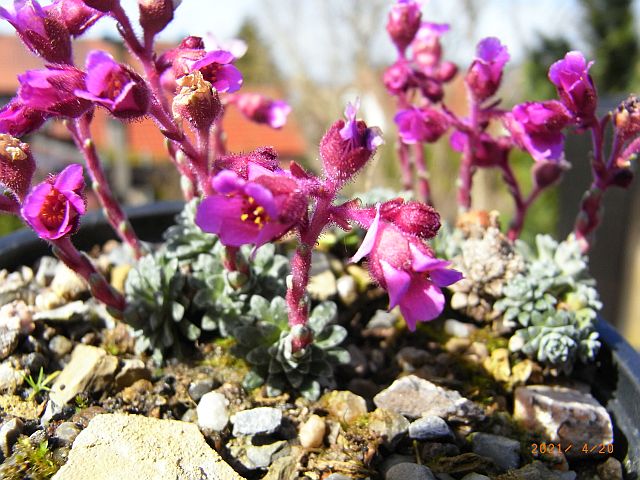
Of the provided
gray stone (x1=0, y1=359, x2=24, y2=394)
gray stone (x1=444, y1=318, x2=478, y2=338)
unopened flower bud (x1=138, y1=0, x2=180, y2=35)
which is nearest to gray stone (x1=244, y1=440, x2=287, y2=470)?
gray stone (x1=0, y1=359, x2=24, y2=394)

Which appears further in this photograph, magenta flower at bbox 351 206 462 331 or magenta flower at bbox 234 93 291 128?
magenta flower at bbox 234 93 291 128

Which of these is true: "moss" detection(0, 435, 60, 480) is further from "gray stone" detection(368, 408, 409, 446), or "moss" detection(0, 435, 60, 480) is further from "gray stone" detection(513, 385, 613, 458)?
"gray stone" detection(513, 385, 613, 458)

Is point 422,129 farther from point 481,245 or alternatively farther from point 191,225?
point 191,225

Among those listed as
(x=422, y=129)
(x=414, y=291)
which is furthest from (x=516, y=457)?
(x=422, y=129)

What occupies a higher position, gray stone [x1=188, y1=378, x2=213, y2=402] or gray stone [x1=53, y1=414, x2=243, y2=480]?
gray stone [x1=53, y1=414, x2=243, y2=480]

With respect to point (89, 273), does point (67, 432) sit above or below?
below

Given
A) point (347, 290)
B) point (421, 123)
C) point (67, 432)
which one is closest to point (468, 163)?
point (421, 123)

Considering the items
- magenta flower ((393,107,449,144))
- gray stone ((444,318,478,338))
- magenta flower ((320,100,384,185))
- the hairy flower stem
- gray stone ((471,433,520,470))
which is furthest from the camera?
gray stone ((444,318,478,338))

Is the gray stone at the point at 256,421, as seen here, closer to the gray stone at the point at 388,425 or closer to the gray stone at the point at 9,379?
the gray stone at the point at 388,425

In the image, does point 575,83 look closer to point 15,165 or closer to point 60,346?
point 15,165
